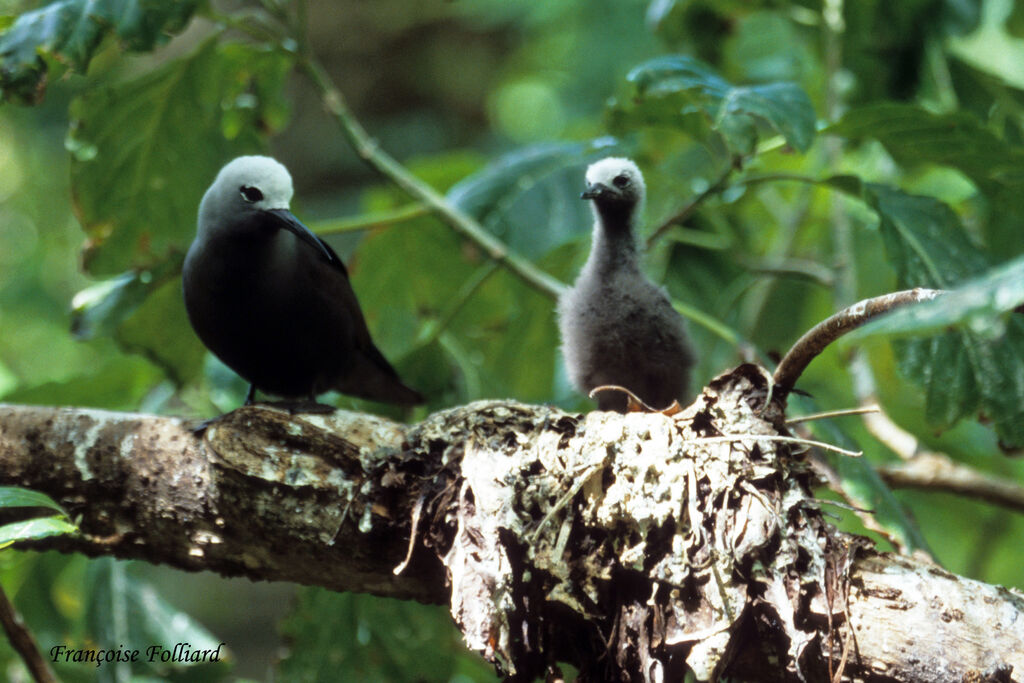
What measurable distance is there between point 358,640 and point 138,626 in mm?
Result: 960

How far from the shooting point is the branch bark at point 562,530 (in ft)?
6.75

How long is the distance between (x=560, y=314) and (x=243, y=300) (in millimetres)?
1155

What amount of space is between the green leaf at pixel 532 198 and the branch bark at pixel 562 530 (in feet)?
4.90

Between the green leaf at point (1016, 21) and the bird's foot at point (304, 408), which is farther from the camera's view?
the green leaf at point (1016, 21)

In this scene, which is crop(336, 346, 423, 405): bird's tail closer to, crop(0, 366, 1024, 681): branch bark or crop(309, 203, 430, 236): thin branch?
crop(309, 203, 430, 236): thin branch

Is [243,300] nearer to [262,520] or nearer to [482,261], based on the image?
[262,520]

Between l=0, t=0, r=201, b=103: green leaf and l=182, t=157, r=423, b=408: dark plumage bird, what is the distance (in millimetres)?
539

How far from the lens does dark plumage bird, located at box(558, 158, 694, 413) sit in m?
3.15

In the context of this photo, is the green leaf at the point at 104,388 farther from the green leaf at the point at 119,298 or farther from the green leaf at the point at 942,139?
the green leaf at the point at 942,139

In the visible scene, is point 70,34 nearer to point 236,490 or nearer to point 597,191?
point 236,490

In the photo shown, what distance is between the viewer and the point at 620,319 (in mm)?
3143

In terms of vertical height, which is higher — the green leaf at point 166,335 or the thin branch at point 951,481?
the green leaf at point 166,335

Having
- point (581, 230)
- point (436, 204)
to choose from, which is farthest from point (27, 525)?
point (581, 230)

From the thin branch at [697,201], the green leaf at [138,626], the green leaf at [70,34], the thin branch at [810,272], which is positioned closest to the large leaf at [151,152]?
the green leaf at [70,34]
